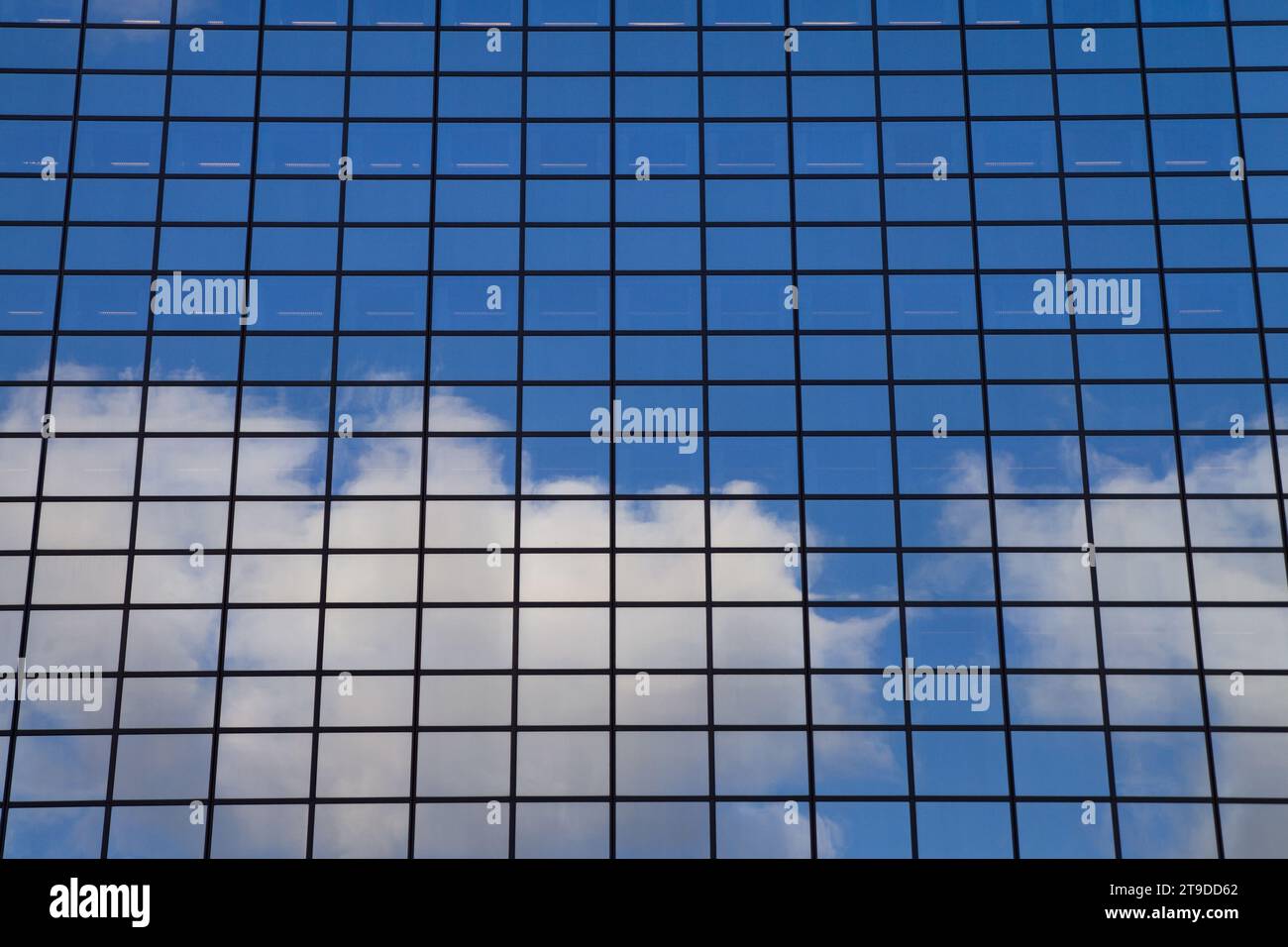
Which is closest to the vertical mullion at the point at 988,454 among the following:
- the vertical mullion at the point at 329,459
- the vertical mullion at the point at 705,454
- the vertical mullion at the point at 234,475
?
the vertical mullion at the point at 705,454

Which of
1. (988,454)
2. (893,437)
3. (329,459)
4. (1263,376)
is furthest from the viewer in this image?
(1263,376)

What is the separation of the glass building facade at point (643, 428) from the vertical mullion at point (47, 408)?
0.11m

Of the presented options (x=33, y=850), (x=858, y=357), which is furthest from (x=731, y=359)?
(x=33, y=850)

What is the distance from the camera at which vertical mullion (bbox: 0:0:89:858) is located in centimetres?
3038

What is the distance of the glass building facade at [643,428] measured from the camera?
100.0ft

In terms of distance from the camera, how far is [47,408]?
107 ft

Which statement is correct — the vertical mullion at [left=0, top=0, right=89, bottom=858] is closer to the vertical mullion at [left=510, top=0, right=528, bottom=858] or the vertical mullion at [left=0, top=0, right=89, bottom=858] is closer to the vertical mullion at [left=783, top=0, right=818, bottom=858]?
the vertical mullion at [left=510, top=0, right=528, bottom=858]

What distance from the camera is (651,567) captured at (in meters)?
31.9

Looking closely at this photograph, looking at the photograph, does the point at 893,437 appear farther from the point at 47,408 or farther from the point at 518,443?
the point at 47,408

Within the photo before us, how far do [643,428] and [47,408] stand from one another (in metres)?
14.7

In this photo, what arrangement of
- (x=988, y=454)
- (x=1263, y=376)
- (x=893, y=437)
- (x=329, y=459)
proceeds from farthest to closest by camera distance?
(x=1263, y=376) → (x=893, y=437) → (x=988, y=454) → (x=329, y=459)

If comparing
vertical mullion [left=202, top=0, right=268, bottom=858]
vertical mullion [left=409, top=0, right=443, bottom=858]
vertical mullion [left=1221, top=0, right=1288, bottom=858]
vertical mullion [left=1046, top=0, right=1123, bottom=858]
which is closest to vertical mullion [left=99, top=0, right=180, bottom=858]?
vertical mullion [left=202, top=0, right=268, bottom=858]

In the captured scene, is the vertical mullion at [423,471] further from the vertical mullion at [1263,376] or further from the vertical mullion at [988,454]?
the vertical mullion at [1263,376]

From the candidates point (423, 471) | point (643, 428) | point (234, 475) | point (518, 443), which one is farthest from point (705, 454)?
point (234, 475)
